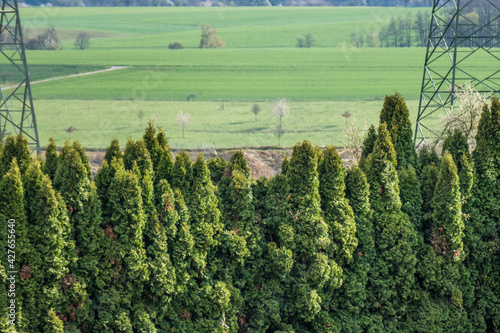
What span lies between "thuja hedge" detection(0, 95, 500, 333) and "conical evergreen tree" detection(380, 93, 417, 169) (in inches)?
2.6

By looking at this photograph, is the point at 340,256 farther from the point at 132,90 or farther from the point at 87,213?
the point at 132,90

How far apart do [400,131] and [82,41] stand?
281 ft

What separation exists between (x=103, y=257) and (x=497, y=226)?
1123cm

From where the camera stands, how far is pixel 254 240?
49.6 feet

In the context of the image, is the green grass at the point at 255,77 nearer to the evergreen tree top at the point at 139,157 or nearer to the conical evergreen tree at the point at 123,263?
the evergreen tree top at the point at 139,157

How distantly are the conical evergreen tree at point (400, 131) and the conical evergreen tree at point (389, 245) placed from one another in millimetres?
1286

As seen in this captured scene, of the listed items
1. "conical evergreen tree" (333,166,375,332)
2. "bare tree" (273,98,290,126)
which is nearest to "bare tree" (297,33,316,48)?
"bare tree" (273,98,290,126)

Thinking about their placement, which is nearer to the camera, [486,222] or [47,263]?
[47,263]

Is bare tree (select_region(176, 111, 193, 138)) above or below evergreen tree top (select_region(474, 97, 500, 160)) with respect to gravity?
below

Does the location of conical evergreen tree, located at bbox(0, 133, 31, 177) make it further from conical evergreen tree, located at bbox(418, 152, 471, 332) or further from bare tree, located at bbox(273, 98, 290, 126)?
bare tree, located at bbox(273, 98, 290, 126)

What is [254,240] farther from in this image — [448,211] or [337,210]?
[448,211]

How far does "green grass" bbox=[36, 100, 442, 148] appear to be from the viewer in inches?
2047

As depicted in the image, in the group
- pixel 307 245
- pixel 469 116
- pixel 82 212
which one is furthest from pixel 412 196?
pixel 469 116

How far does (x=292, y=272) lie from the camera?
15352 mm
